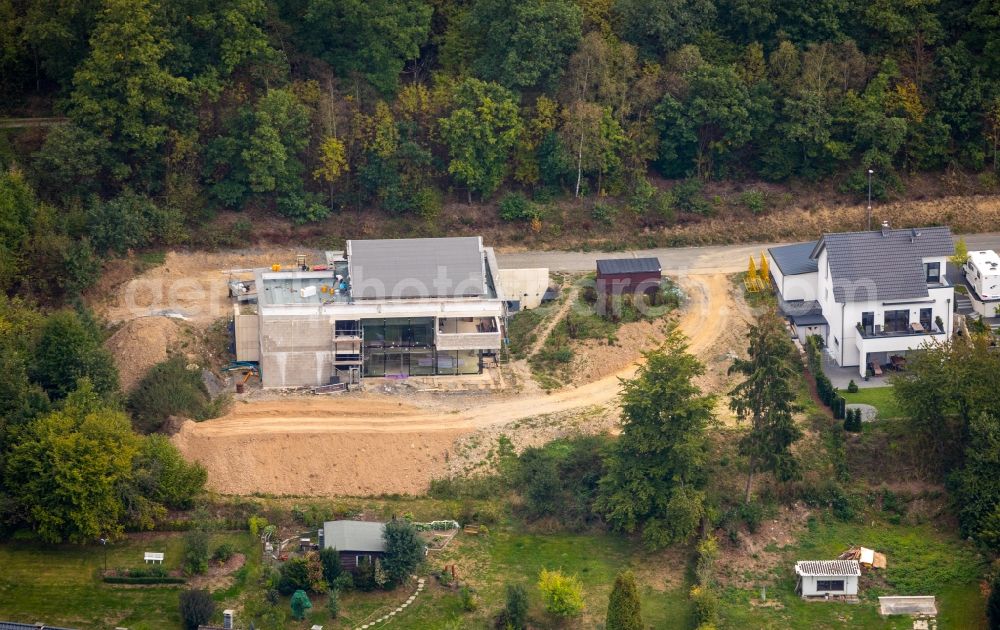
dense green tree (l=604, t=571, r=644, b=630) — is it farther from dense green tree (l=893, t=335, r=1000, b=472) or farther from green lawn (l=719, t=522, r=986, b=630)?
dense green tree (l=893, t=335, r=1000, b=472)

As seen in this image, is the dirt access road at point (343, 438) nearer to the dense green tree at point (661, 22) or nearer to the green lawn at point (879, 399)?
the green lawn at point (879, 399)

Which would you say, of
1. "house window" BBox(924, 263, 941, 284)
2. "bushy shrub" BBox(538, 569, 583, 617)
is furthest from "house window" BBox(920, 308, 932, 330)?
"bushy shrub" BBox(538, 569, 583, 617)

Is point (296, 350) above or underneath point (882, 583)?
above

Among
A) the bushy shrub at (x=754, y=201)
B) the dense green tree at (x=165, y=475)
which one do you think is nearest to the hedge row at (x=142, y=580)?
the dense green tree at (x=165, y=475)

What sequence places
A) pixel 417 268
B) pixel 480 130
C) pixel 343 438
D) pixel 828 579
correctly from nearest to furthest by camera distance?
1. pixel 828 579
2. pixel 343 438
3. pixel 417 268
4. pixel 480 130

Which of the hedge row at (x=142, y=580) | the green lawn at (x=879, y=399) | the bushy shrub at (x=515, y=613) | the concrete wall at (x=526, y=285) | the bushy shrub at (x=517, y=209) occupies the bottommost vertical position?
the bushy shrub at (x=515, y=613)

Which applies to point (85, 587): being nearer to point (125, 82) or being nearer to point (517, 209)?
point (125, 82)

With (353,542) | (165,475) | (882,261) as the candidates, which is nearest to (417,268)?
(165,475)
